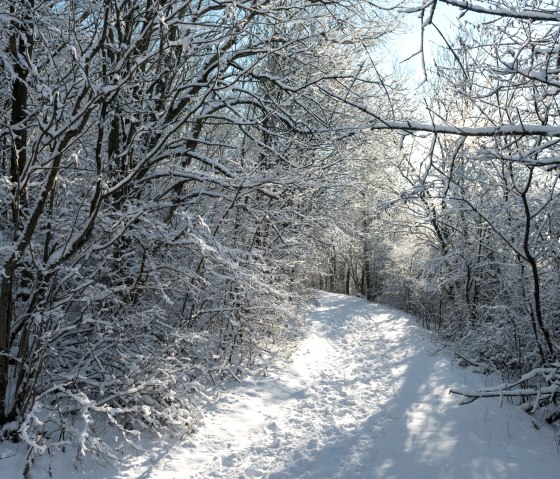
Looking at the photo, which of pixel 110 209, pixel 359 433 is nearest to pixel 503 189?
pixel 359 433

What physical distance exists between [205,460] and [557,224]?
20.9ft

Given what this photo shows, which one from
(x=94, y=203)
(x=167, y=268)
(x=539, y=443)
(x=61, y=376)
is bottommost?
(x=539, y=443)

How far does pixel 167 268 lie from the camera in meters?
5.80

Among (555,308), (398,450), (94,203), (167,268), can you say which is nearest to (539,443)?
(398,450)

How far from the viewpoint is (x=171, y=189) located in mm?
6199

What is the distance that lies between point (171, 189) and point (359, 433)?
A: 411 cm

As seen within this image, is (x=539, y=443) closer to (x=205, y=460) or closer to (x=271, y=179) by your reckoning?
(x=205, y=460)

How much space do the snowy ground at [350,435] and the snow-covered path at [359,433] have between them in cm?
1

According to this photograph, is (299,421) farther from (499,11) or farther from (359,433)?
(499,11)

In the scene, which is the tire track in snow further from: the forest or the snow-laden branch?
the snow-laden branch

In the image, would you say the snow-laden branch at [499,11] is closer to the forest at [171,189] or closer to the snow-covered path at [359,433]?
the forest at [171,189]

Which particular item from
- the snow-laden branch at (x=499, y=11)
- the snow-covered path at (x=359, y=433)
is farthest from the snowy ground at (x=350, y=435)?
the snow-laden branch at (x=499, y=11)

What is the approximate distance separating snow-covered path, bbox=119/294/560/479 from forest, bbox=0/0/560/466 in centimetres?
53

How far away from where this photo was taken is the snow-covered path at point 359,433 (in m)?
4.34
